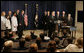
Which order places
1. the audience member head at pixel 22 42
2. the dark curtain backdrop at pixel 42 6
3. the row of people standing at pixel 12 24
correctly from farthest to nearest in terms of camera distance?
1. the dark curtain backdrop at pixel 42 6
2. the row of people standing at pixel 12 24
3. the audience member head at pixel 22 42

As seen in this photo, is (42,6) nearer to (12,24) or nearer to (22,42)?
(12,24)

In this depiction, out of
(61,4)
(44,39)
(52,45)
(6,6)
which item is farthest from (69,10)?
(52,45)

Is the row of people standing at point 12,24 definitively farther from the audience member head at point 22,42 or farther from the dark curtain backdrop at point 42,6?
the dark curtain backdrop at point 42,6

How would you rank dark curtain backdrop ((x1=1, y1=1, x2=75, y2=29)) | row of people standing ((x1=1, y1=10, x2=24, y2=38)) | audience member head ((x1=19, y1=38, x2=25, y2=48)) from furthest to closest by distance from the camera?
dark curtain backdrop ((x1=1, y1=1, x2=75, y2=29)), row of people standing ((x1=1, y1=10, x2=24, y2=38)), audience member head ((x1=19, y1=38, x2=25, y2=48))

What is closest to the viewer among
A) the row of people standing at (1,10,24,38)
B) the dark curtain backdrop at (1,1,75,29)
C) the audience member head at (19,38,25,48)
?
the audience member head at (19,38,25,48)

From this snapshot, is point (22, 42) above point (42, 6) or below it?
below

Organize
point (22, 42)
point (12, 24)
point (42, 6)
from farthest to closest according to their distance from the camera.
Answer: point (42, 6), point (12, 24), point (22, 42)

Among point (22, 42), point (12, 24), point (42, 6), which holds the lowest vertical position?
point (22, 42)

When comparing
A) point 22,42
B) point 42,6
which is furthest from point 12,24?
point 42,6

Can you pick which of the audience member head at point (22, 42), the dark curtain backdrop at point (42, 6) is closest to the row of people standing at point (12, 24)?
the audience member head at point (22, 42)

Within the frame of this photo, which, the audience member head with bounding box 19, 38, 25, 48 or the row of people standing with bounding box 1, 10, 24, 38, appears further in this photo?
the row of people standing with bounding box 1, 10, 24, 38

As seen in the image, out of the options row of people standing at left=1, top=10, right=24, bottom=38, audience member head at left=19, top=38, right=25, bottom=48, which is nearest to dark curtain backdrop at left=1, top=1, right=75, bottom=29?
row of people standing at left=1, top=10, right=24, bottom=38

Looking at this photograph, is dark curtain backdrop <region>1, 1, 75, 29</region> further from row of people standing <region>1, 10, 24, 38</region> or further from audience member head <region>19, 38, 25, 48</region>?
audience member head <region>19, 38, 25, 48</region>

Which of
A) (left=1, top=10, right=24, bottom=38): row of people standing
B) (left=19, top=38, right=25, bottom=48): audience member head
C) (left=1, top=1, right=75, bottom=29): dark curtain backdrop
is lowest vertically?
(left=19, top=38, right=25, bottom=48): audience member head
